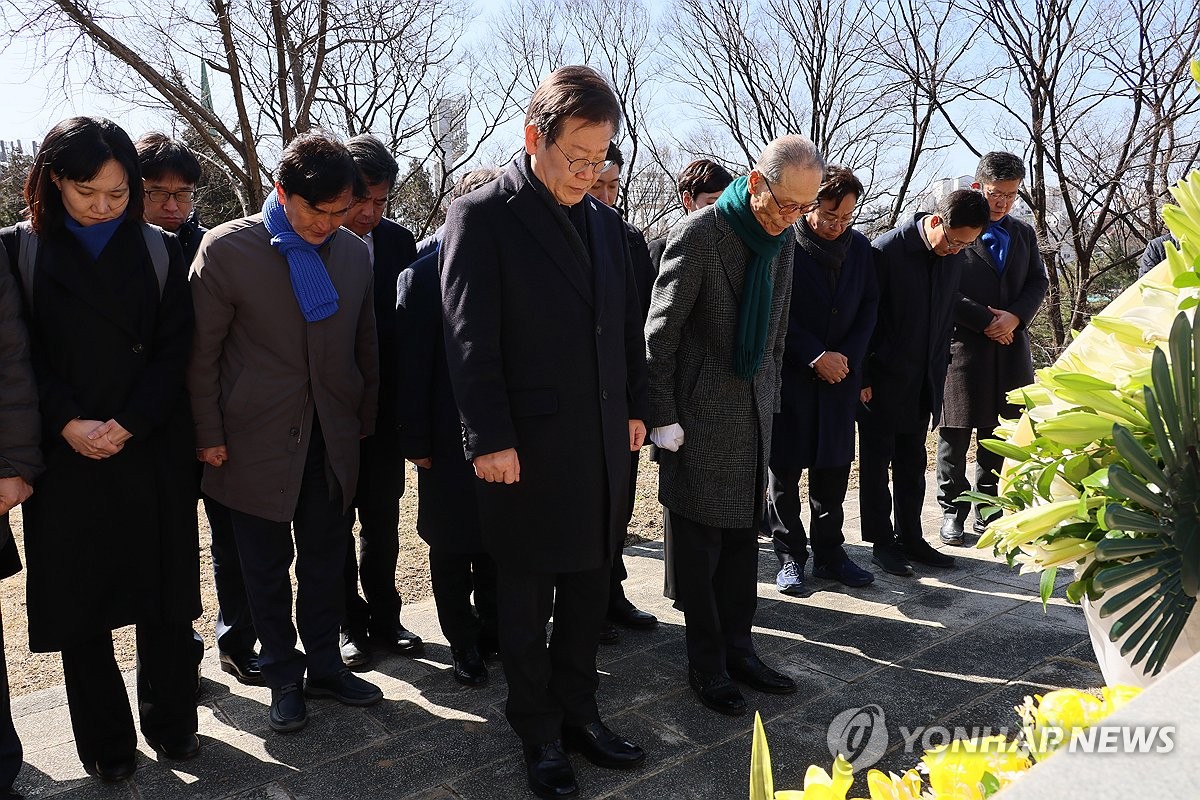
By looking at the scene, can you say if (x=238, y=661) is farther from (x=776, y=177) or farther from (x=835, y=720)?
(x=776, y=177)

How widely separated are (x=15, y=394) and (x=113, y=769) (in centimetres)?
117

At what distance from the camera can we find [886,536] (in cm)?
483

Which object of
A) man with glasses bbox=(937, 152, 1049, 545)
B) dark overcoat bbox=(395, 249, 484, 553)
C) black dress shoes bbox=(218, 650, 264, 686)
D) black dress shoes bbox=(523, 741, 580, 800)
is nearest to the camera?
black dress shoes bbox=(523, 741, 580, 800)

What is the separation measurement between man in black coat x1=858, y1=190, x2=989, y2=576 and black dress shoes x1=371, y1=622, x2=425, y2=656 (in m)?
2.39

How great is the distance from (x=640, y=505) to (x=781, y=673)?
3054 mm

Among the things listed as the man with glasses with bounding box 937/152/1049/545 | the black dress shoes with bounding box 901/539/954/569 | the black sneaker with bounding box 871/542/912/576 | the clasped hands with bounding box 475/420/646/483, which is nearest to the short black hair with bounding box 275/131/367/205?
the clasped hands with bounding box 475/420/646/483

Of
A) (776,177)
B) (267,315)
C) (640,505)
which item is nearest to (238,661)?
(267,315)

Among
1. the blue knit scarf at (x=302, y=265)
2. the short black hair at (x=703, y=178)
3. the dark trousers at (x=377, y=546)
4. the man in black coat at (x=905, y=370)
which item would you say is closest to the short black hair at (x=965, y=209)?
the man in black coat at (x=905, y=370)

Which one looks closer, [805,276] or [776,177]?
[776,177]

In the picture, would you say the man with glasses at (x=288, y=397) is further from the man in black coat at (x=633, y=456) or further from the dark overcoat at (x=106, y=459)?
the man in black coat at (x=633, y=456)

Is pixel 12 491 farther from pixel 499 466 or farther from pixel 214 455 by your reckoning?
pixel 499 466

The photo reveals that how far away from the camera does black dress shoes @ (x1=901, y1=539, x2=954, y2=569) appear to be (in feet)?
15.8

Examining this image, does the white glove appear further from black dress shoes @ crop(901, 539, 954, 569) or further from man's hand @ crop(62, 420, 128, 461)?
black dress shoes @ crop(901, 539, 954, 569)

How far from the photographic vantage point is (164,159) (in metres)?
3.48
